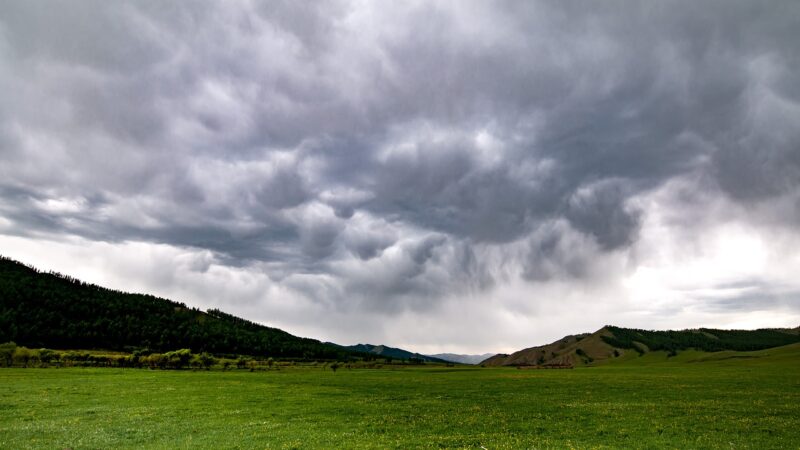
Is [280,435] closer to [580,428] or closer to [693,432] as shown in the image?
[580,428]

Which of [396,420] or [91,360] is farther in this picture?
[91,360]

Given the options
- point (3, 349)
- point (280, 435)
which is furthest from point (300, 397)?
point (3, 349)

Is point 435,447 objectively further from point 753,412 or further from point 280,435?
point 753,412

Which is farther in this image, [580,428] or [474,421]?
[474,421]

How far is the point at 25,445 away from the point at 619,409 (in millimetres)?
49670

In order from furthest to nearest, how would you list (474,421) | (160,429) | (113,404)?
(113,404), (474,421), (160,429)

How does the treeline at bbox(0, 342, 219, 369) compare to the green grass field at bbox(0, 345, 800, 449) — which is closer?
the green grass field at bbox(0, 345, 800, 449)

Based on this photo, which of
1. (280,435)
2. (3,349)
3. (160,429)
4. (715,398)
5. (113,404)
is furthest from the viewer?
(3,349)

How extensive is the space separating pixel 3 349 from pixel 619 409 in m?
161

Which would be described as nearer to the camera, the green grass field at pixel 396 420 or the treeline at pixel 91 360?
the green grass field at pixel 396 420

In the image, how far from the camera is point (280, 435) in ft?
98.4

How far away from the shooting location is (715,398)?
50.3m

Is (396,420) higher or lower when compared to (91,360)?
higher

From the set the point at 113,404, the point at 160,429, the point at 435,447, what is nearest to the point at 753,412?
the point at 435,447
